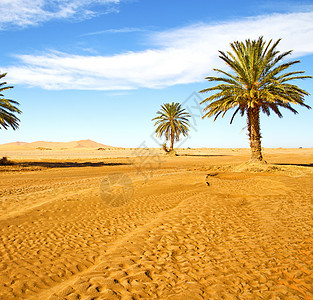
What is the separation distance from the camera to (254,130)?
62.4 feet

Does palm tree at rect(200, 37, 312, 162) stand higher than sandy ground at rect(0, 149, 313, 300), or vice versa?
palm tree at rect(200, 37, 312, 162)

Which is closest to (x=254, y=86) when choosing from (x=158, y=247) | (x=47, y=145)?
(x=158, y=247)

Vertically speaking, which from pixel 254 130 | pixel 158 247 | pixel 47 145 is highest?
pixel 47 145

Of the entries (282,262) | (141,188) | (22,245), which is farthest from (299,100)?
(22,245)

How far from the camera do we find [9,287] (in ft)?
12.9

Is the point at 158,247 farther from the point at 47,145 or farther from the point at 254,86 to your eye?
the point at 47,145

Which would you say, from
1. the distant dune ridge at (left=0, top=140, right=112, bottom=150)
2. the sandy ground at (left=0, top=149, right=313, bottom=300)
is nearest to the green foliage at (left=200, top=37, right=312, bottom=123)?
the sandy ground at (left=0, top=149, right=313, bottom=300)

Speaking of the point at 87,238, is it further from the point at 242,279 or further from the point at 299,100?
the point at 299,100

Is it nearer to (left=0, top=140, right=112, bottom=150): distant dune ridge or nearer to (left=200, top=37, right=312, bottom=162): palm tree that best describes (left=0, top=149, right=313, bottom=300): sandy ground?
(left=200, top=37, right=312, bottom=162): palm tree

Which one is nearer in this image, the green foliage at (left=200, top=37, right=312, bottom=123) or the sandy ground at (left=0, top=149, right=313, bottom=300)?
the sandy ground at (left=0, top=149, right=313, bottom=300)

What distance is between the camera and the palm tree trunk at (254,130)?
61.4 feet

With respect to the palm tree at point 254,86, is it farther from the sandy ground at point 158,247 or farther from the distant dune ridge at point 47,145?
the distant dune ridge at point 47,145

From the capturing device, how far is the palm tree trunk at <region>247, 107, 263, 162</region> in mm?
18727

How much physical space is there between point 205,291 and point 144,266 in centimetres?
123
